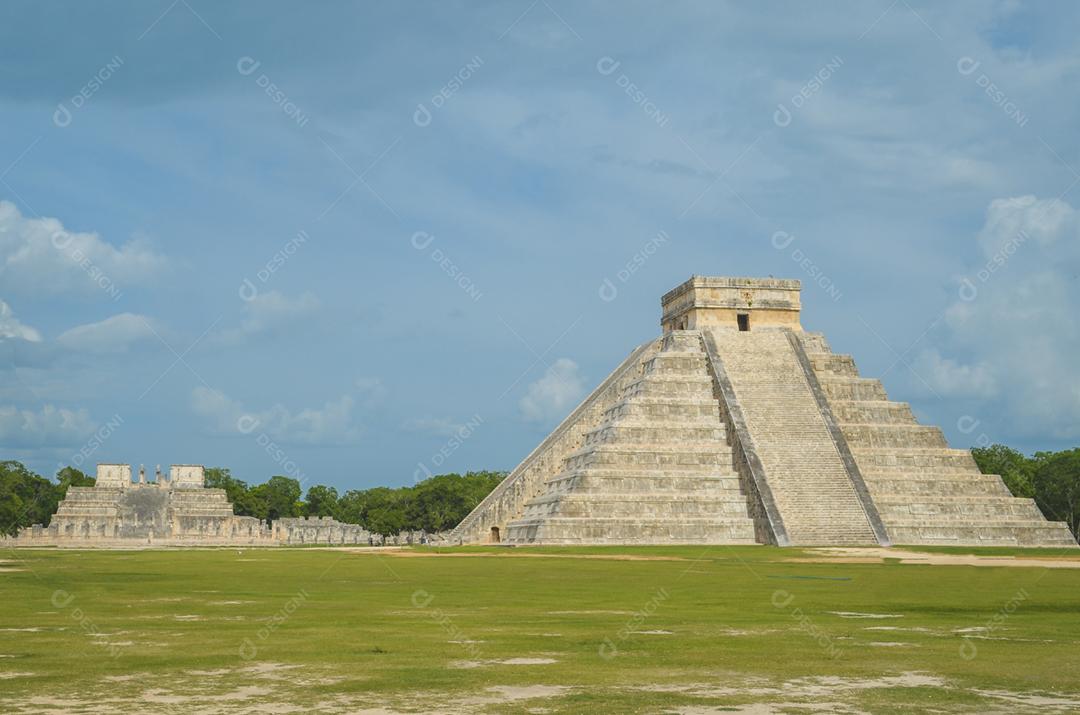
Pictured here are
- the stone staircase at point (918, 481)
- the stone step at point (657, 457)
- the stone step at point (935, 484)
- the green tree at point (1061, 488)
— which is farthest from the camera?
the green tree at point (1061, 488)

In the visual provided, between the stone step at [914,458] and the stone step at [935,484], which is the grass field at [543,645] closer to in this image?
the stone step at [935,484]

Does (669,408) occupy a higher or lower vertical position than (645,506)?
higher

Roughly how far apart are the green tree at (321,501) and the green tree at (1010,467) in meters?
78.0

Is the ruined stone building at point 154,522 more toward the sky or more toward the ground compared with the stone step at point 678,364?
more toward the ground

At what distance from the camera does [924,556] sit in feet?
120

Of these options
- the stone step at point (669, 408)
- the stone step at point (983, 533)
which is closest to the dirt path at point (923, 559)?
the stone step at point (983, 533)

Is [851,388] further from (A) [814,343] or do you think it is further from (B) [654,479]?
(B) [654,479]

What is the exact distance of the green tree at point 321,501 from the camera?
141375mm

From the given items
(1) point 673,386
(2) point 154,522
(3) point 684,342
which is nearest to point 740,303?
(3) point 684,342

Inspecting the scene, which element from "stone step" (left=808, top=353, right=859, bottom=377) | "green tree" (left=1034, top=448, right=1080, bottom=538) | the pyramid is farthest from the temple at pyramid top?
"green tree" (left=1034, top=448, right=1080, bottom=538)

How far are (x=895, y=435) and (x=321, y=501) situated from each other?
334 feet

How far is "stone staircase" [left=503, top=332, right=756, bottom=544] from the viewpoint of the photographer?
148ft

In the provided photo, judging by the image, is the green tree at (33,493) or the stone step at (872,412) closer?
the stone step at (872,412)

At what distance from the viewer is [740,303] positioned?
57.2m
